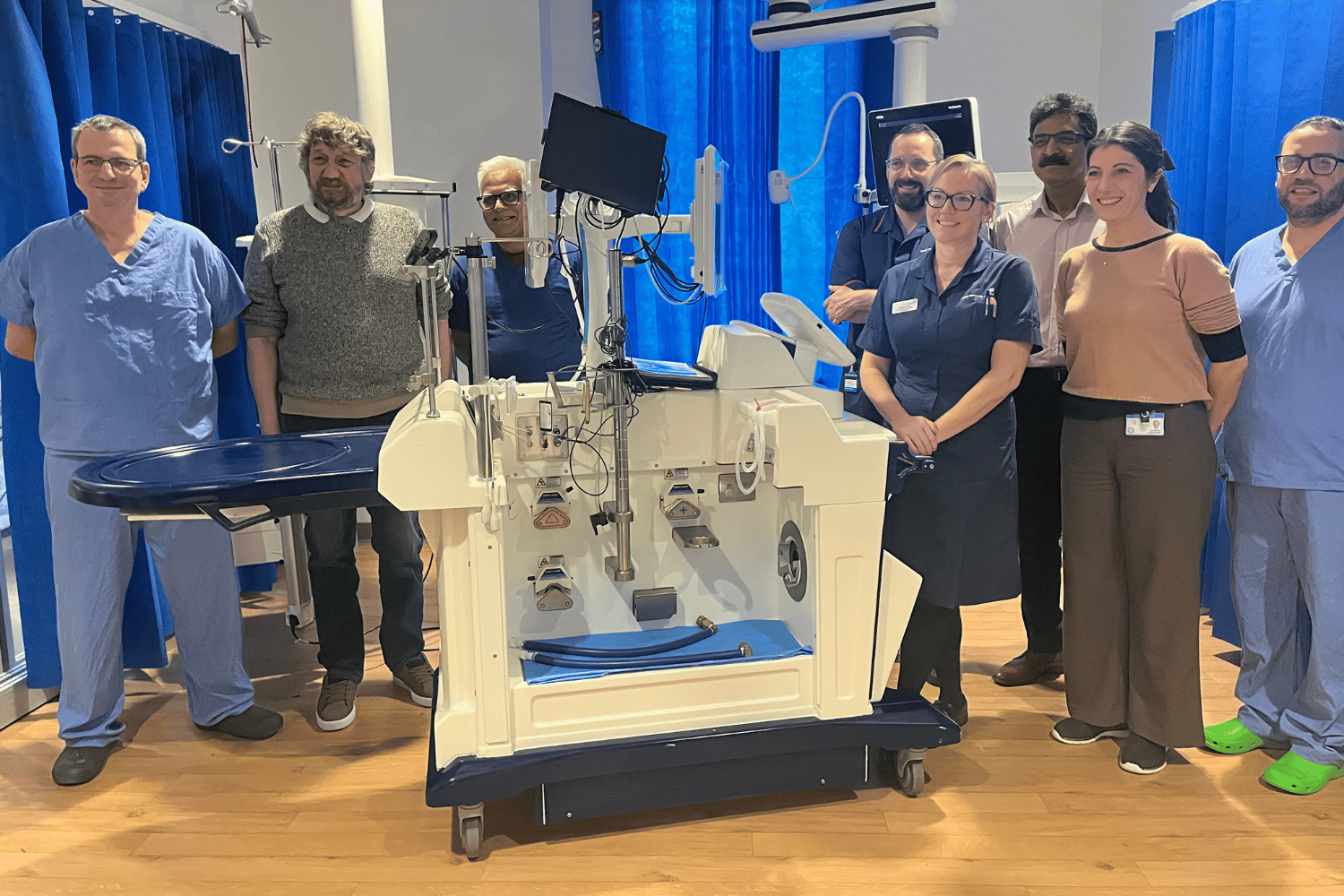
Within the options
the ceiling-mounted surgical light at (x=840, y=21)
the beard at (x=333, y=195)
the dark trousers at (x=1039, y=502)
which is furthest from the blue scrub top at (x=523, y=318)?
the ceiling-mounted surgical light at (x=840, y=21)

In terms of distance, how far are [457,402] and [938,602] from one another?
1.24 meters

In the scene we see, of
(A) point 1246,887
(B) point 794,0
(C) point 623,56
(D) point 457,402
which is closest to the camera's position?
(A) point 1246,887

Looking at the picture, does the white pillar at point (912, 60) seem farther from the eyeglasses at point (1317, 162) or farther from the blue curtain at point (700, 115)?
the eyeglasses at point (1317, 162)

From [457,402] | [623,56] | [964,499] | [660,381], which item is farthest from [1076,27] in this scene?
[457,402]

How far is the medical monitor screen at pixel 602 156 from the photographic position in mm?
1907

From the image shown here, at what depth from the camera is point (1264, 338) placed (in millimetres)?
2324

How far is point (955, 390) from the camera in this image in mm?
2369

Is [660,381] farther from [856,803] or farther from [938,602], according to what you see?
[856,803]

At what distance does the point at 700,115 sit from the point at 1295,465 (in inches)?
106

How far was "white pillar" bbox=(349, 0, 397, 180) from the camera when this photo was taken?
3248 millimetres

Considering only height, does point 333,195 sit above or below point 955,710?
above

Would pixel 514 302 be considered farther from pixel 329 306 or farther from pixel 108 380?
pixel 108 380

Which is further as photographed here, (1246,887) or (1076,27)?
(1076,27)

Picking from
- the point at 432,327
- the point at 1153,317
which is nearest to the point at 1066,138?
the point at 1153,317
